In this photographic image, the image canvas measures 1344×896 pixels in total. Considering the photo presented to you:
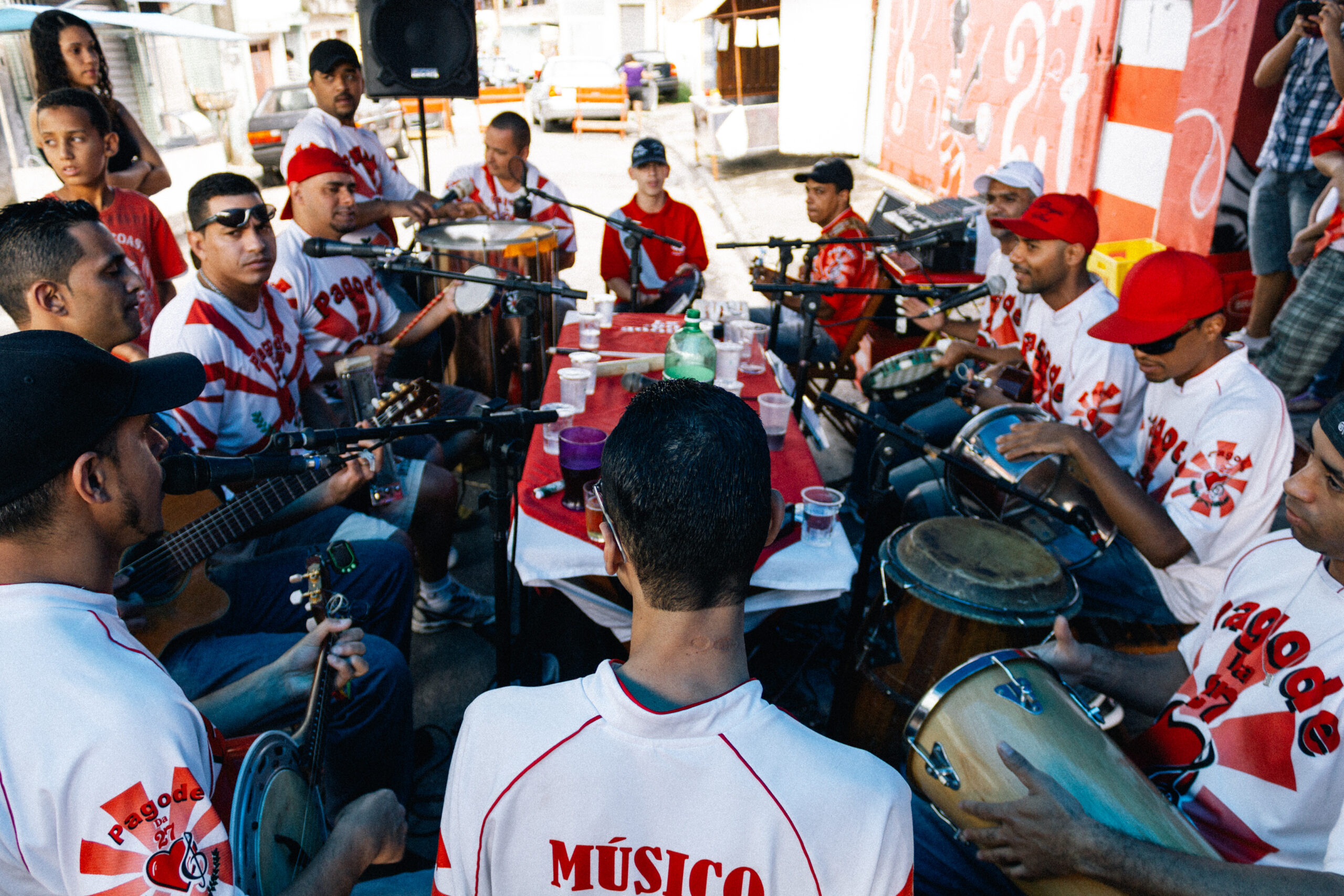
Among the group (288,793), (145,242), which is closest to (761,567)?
(288,793)

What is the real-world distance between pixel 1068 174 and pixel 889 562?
6807mm

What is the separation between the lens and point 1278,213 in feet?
18.3

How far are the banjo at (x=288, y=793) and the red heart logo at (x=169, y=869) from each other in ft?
0.35

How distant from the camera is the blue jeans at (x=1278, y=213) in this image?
5387 millimetres

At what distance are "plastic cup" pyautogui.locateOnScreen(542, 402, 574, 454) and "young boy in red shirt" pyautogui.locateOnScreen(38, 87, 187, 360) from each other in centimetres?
199

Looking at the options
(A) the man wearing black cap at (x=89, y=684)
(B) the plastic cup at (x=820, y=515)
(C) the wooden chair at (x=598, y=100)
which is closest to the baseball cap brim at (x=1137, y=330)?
(B) the plastic cup at (x=820, y=515)

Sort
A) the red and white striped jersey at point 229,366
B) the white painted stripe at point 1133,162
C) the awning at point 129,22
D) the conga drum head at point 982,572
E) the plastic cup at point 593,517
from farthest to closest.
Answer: the awning at point 129,22
the white painted stripe at point 1133,162
the red and white striped jersey at point 229,366
the plastic cup at point 593,517
the conga drum head at point 982,572

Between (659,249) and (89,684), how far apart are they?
5130 millimetres

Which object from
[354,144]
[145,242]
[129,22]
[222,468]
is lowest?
[222,468]

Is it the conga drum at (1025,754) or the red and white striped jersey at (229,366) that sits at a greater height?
the red and white striped jersey at (229,366)

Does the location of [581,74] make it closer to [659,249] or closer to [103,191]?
[659,249]

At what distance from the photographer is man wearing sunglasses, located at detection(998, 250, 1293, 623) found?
2.59 meters

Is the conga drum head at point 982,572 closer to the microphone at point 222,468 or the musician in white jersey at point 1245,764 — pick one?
the musician in white jersey at point 1245,764

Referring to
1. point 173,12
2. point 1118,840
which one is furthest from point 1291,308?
point 173,12
